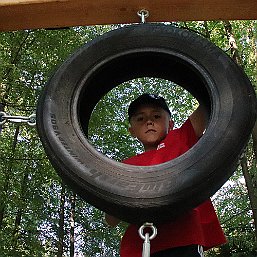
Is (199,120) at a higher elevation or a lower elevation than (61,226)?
lower

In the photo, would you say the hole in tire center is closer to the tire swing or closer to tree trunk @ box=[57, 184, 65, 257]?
tree trunk @ box=[57, 184, 65, 257]

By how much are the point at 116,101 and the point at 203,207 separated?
627 centimetres

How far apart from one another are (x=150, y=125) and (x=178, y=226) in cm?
45

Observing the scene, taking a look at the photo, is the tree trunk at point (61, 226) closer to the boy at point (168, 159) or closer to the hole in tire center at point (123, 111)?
the hole in tire center at point (123, 111)

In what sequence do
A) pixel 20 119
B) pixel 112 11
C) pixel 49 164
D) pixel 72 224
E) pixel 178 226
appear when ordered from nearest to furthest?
pixel 178 226 < pixel 20 119 < pixel 112 11 < pixel 49 164 < pixel 72 224

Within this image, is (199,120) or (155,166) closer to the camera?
(155,166)

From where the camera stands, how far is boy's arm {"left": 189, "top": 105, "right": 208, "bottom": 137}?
1652 mm

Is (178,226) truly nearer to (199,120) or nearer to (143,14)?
(199,120)

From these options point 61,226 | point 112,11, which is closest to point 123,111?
point 61,226

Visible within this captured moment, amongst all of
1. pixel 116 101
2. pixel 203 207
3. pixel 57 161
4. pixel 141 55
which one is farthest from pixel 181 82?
pixel 116 101

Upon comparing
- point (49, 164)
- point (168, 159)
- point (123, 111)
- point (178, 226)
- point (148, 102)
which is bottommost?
point (178, 226)

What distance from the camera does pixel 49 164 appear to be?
25.5 ft

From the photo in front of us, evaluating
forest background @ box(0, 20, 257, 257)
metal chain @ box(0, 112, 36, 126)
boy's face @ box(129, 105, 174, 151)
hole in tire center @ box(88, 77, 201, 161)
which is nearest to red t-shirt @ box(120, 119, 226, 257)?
boy's face @ box(129, 105, 174, 151)

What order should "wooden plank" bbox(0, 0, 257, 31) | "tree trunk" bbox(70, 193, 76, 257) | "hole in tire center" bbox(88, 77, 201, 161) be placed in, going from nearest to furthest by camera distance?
1. "wooden plank" bbox(0, 0, 257, 31)
2. "hole in tire center" bbox(88, 77, 201, 161)
3. "tree trunk" bbox(70, 193, 76, 257)
